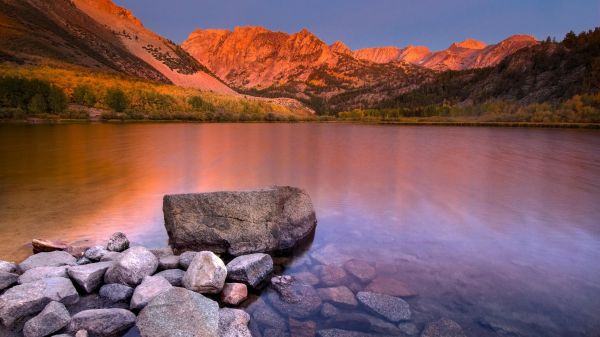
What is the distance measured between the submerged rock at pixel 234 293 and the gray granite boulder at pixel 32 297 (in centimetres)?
224

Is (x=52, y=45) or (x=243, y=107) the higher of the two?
(x=52, y=45)

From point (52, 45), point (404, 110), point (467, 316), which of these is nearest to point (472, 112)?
point (404, 110)

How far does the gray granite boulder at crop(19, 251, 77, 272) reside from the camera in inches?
254

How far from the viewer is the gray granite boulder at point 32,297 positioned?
4.92m

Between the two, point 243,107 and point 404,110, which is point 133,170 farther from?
point 404,110

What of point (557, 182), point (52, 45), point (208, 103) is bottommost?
point (557, 182)

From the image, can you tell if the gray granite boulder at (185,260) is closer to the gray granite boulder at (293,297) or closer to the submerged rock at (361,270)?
the gray granite boulder at (293,297)

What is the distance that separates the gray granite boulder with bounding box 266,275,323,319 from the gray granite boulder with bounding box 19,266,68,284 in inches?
140

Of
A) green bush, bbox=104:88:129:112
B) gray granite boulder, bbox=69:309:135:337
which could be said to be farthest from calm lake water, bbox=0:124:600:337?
green bush, bbox=104:88:129:112

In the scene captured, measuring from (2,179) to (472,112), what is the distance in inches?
6119

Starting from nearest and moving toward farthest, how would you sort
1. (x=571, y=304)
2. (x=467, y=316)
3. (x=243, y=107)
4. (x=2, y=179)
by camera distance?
(x=467, y=316) → (x=571, y=304) → (x=2, y=179) → (x=243, y=107)

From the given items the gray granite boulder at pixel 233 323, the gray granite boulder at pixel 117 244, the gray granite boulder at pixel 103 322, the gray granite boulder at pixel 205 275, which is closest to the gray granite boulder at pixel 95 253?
the gray granite boulder at pixel 117 244

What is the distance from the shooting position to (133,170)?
20.2 meters

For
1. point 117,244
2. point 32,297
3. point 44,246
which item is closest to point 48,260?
point 44,246
